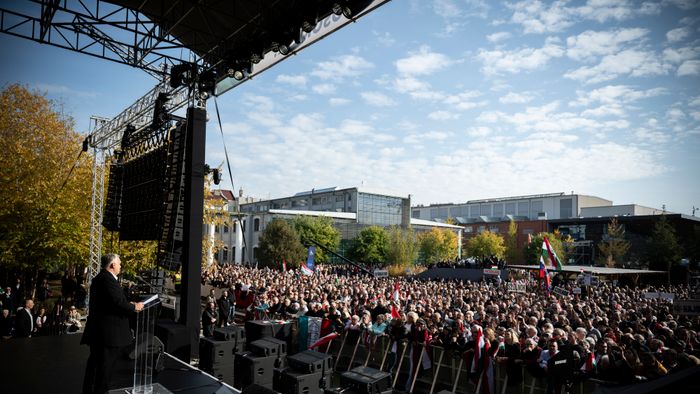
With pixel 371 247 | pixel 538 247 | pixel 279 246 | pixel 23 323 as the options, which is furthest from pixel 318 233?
pixel 23 323

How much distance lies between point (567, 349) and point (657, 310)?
11.7 m

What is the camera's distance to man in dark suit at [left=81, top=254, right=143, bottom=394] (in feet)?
15.7

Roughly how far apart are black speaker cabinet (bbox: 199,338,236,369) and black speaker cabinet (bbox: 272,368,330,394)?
2007 mm

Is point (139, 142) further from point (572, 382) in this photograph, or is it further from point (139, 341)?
point (572, 382)

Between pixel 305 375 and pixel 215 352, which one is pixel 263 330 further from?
pixel 305 375

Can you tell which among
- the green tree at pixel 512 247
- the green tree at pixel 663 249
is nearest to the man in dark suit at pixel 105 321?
the green tree at pixel 663 249

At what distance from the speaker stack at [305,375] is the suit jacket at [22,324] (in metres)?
8.02

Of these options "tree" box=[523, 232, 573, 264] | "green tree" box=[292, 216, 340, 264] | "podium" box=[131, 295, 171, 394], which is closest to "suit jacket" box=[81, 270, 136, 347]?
"podium" box=[131, 295, 171, 394]

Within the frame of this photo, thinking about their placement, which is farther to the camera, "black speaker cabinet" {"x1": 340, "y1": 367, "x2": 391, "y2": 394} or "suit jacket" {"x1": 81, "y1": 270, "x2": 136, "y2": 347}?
"black speaker cabinet" {"x1": 340, "y1": 367, "x2": 391, "y2": 394}

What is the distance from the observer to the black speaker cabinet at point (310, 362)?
7.07m

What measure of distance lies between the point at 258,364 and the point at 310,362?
52.4 inches

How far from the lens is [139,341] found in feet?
19.6

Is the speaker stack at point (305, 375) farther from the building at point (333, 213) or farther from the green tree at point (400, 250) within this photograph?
the building at point (333, 213)

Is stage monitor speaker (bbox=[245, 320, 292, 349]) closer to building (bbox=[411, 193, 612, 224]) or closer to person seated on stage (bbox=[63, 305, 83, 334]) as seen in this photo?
person seated on stage (bbox=[63, 305, 83, 334])
